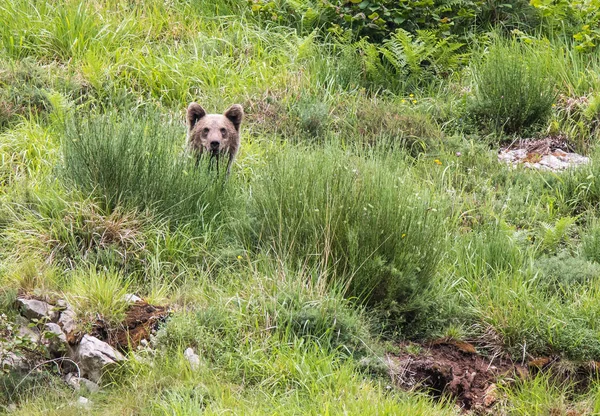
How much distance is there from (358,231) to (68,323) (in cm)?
204

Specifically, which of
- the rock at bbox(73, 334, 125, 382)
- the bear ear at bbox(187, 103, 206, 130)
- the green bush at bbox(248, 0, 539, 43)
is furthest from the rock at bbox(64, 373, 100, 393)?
the green bush at bbox(248, 0, 539, 43)

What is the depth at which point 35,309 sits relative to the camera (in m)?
6.33

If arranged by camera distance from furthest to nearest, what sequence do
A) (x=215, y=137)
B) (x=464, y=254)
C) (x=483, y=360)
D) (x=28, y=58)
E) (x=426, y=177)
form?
(x=28, y=58) → (x=426, y=177) → (x=215, y=137) → (x=464, y=254) → (x=483, y=360)

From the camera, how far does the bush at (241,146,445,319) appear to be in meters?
6.47

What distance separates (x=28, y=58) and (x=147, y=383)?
576cm

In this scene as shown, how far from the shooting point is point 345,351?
6.03m

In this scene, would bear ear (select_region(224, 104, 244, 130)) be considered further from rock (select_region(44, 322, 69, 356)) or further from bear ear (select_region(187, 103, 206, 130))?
rock (select_region(44, 322, 69, 356))

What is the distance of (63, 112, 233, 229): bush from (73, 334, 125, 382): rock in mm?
1469

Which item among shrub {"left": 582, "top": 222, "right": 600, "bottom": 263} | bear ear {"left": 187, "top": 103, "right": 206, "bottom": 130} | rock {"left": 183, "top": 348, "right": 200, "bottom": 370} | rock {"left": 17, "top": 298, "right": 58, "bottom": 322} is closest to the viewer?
rock {"left": 183, "top": 348, "right": 200, "bottom": 370}

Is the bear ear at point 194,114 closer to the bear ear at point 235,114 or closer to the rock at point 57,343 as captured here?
→ the bear ear at point 235,114

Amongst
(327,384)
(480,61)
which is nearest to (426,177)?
(480,61)

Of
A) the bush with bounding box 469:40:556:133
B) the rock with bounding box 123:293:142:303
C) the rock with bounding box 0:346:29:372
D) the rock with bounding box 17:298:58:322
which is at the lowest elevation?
the rock with bounding box 0:346:29:372

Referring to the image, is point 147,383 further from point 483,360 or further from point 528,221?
point 528,221

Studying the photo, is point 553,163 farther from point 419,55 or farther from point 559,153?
point 419,55
